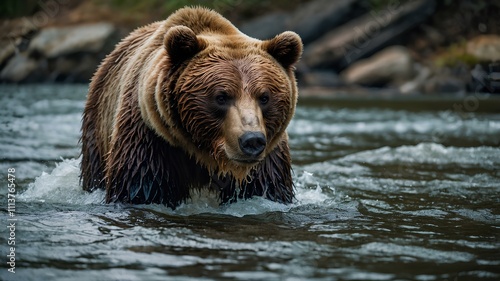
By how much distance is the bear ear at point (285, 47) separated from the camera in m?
5.55

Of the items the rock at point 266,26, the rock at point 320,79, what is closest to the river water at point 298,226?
the rock at point 320,79

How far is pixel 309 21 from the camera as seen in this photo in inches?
990

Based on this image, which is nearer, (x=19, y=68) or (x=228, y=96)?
(x=228, y=96)

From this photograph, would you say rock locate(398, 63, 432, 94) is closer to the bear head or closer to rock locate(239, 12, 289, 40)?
rock locate(239, 12, 289, 40)

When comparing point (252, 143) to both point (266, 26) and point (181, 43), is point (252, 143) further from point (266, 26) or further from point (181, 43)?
A: point (266, 26)

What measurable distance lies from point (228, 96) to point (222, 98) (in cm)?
5

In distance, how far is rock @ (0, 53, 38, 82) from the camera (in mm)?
22439

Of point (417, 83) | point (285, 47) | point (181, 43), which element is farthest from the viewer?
point (417, 83)

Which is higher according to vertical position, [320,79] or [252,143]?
[320,79]

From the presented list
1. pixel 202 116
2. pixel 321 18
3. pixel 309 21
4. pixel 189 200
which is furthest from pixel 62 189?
pixel 321 18

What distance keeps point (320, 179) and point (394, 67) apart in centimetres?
1510

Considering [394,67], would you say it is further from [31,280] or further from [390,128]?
[31,280]

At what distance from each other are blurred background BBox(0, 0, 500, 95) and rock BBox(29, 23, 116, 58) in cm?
3

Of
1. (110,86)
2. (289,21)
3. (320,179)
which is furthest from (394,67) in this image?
(110,86)
